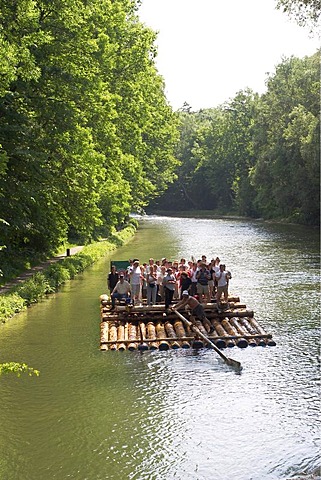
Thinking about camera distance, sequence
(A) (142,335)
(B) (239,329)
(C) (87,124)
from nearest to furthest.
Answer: (A) (142,335) → (B) (239,329) → (C) (87,124)

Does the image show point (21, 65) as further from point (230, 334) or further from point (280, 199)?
point (280, 199)

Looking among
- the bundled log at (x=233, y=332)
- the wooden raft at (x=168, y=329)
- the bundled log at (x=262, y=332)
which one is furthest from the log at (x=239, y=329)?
the bundled log at (x=262, y=332)

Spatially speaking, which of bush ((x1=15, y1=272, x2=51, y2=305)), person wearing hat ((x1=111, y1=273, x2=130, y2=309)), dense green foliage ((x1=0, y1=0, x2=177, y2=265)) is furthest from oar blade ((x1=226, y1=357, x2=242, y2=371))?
bush ((x1=15, y1=272, x2=51, y2=305))

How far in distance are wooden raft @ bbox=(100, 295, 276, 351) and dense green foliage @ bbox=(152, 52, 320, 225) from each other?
1415 inches

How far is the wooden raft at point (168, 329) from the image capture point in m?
18.8

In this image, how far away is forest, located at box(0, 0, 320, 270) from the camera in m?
25.7

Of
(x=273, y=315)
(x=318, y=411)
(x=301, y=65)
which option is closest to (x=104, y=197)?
(x=273, y=315)

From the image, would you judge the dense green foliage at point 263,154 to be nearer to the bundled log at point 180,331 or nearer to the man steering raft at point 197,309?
the man steering raft at point 197,309

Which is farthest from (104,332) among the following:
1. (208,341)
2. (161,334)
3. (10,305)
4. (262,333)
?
(10,305)

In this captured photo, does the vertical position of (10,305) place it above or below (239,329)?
above

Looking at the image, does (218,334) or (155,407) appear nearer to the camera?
(155,407)

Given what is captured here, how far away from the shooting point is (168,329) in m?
20.1

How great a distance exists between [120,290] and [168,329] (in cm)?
251

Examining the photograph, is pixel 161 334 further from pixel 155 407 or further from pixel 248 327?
pixel 155 407
